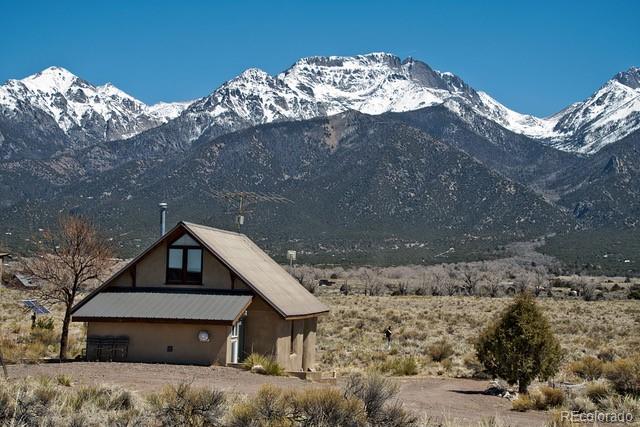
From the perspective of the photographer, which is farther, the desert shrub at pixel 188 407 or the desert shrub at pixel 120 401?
the desert shrub at pixel 120 401

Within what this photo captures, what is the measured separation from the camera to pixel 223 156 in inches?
6191

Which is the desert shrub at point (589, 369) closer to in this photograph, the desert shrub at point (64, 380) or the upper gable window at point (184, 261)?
the upper gable window at point (184, 261)

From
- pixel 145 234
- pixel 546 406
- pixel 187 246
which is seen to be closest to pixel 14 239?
pixel 145 234

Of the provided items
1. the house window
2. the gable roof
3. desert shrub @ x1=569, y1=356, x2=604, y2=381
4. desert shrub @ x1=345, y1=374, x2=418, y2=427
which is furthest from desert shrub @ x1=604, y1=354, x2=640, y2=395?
the house window

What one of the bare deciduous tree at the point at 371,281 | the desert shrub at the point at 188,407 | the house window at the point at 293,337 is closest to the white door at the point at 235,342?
the house window at the point at 293,337

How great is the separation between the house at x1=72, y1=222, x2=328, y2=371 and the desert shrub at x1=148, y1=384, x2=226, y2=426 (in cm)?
932

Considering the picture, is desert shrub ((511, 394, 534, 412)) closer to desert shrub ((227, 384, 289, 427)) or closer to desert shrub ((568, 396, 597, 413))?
desert shrub ((568, 396, 597, 413))

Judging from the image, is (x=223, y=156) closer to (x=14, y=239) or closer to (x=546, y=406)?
(x=14, y=239)

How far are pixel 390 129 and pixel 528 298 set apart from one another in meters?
137

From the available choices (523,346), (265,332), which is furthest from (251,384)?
(523,346)

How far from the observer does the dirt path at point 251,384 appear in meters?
18.5

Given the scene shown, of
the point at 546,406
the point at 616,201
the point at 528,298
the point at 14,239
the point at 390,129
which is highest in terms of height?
the point at 390,129

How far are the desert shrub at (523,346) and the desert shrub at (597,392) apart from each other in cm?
233

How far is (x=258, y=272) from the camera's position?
28.6 m
